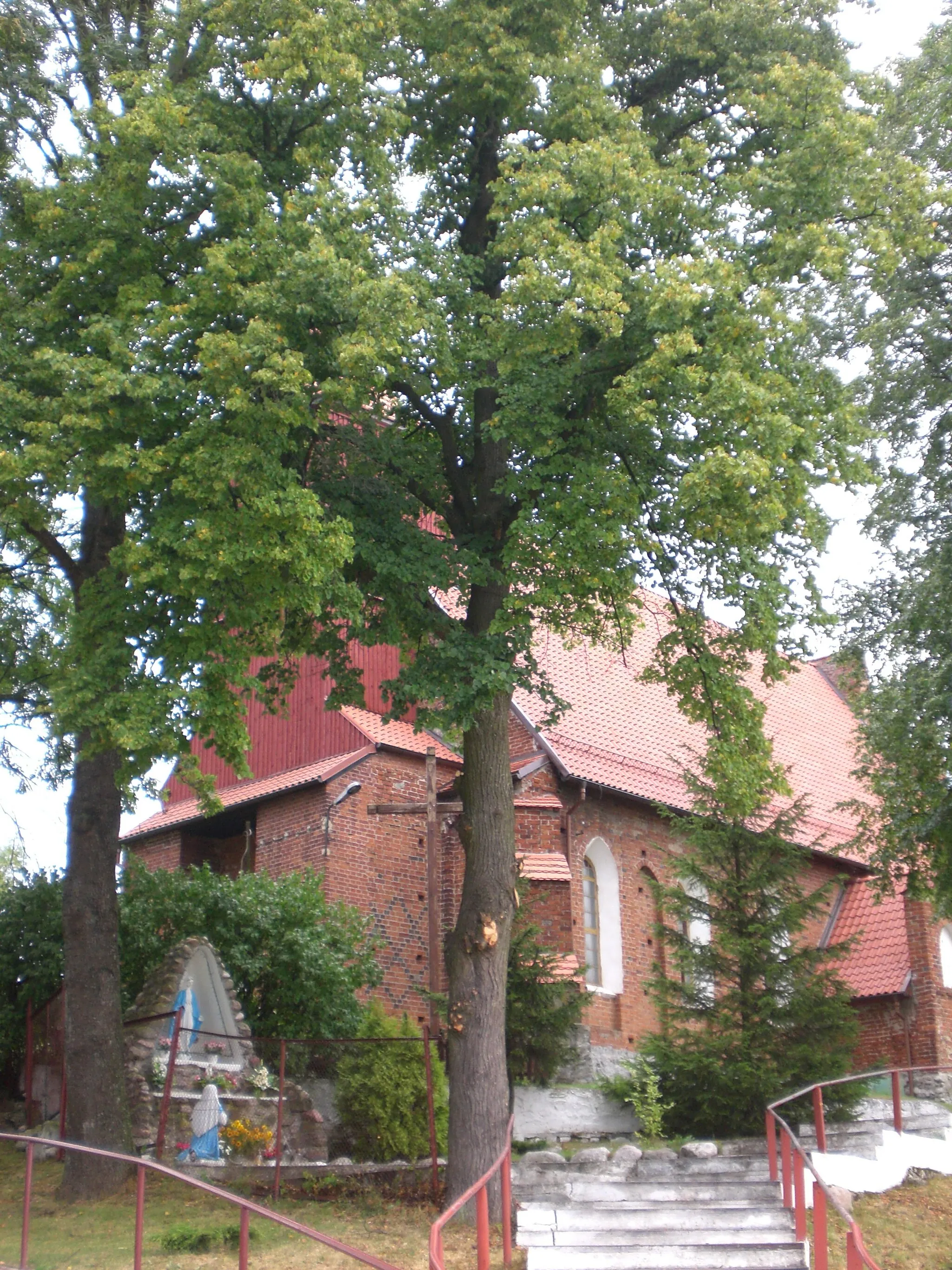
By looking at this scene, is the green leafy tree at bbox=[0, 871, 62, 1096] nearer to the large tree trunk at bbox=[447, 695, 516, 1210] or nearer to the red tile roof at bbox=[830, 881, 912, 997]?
the large tree trunk at bbox=[447, 695, 516, 1210]

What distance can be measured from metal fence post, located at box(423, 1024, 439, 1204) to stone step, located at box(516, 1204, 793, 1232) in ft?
7.25

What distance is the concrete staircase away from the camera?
10.4m

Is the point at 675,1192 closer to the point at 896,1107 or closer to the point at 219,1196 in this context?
the point at 896,1107

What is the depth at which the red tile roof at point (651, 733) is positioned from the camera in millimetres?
22938

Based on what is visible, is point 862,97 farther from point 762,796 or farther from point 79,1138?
point 79,1138

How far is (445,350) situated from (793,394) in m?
3.33

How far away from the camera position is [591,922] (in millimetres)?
22453

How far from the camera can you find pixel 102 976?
13898 mm

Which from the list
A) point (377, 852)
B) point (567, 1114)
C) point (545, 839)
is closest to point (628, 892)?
point (545, 839)

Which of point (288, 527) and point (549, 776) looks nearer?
point (288, 527)

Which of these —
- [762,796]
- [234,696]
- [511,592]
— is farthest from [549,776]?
[234,696]

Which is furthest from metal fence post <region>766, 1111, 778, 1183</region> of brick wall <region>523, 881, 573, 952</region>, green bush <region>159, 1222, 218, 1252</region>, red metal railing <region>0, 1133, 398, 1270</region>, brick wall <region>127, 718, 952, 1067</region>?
brick wall <region>127, 718, 952, 1067</region>

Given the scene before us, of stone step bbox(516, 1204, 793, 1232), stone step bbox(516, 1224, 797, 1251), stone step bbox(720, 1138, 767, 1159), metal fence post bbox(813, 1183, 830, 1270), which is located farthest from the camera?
stone step bbox(720, 1138, 767, 1159)

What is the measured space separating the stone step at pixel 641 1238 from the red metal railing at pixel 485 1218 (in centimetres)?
22
